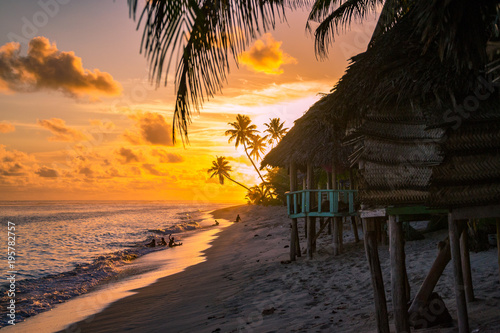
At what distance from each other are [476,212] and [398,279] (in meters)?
1.35

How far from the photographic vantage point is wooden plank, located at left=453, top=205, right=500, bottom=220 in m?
4.00

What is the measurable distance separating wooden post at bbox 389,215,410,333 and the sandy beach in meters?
0.60

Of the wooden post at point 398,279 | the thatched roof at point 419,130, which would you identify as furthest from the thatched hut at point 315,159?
the wooden post at point 398,279

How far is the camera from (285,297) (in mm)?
8055

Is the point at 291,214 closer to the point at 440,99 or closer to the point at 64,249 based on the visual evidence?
the point at 440,99

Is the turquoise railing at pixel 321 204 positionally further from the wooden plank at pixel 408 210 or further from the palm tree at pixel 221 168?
the palm tree at pixel 221 168

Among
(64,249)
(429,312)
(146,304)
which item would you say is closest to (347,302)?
(429,312)

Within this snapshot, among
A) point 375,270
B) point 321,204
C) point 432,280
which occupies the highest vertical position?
point 321,204

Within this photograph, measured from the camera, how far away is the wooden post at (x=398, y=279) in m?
4.86

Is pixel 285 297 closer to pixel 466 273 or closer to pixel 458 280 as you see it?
pixel 466 273

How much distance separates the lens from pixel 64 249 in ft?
76.0

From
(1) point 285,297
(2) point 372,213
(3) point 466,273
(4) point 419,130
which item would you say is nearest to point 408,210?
(2) point 372,213

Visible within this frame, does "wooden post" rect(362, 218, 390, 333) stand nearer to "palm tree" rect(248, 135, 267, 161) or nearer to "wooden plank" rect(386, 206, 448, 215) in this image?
"wooden plank" rect(386, 206, 448, 215)

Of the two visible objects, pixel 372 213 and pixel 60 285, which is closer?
pixel 372 213
